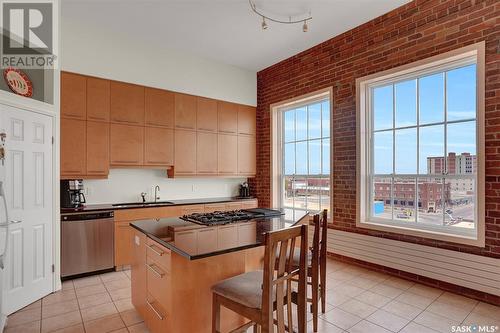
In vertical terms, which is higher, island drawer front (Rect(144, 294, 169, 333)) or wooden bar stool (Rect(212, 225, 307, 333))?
wooden bar stool (Rect(212, 225, 307, 333))

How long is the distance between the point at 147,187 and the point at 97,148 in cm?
107

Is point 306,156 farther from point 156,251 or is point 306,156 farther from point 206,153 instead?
point 156,251

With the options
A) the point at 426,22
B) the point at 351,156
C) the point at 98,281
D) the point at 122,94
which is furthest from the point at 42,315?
the point at 426,22

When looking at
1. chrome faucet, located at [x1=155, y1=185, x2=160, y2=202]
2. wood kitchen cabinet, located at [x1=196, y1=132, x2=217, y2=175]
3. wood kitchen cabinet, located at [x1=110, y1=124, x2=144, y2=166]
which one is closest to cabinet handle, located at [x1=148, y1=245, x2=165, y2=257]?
wood kitchen cabinet, located at [x1=110, y1=124, x2=144, y2=166]

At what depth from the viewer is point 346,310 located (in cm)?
265

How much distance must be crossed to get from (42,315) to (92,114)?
245cm

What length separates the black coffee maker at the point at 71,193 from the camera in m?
3.62

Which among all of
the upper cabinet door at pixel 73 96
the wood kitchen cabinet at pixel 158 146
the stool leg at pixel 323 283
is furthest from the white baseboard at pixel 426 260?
the upper cabinet door at pixel 73 96

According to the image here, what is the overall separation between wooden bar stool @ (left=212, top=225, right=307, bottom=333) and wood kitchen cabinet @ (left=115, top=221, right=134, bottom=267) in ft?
7.87

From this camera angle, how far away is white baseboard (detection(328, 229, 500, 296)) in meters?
2.73

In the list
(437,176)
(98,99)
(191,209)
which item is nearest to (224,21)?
(98,99)

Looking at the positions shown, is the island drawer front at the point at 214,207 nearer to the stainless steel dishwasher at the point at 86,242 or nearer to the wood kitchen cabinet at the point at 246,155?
the wood kitchen cabinet at the point at 246,155

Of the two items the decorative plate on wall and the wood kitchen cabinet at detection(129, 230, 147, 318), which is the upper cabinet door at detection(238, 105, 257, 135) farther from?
the wood kitchen cabinet at detection(129, 230, 147, 318)

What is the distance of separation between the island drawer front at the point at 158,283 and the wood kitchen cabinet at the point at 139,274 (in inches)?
5.1
